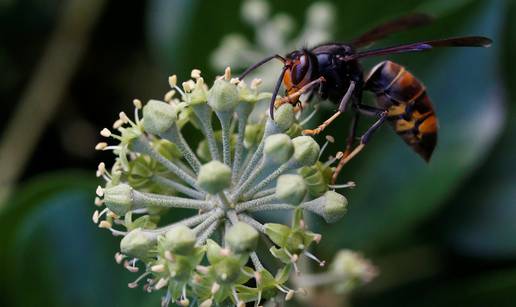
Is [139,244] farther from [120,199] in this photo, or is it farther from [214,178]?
[214,178]

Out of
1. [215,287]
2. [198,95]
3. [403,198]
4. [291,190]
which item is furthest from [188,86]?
[403,198]

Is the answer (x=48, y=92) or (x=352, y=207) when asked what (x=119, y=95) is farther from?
(x=352, y=207)

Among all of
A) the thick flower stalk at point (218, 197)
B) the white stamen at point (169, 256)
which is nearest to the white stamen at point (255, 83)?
the thick flower stalk at point (218, 197)

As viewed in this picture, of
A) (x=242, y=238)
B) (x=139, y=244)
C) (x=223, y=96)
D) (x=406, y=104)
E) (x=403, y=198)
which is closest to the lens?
(x=242, y=238)

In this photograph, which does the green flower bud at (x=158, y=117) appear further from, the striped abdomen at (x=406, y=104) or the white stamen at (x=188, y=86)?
the striped abdomen at (x=406, y=104)

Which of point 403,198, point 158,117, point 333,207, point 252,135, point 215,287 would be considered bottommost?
point 215,287

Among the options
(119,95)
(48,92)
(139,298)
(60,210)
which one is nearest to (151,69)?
(119,95)

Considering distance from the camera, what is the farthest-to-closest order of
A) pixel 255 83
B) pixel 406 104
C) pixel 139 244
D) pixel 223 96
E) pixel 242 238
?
pixel 406 104 → pixel 255 83 → pixel 223 96 → pixel 139 244 → pixel 242 238
